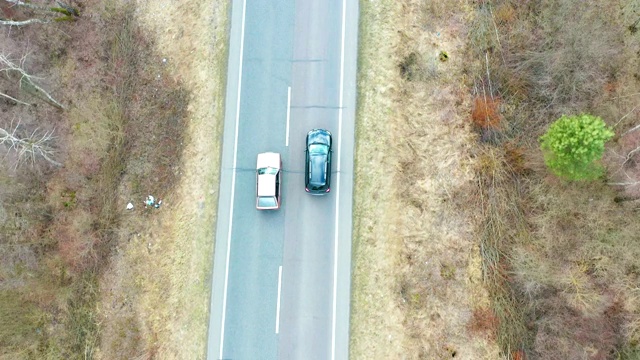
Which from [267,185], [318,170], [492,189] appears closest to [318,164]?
[318,170]

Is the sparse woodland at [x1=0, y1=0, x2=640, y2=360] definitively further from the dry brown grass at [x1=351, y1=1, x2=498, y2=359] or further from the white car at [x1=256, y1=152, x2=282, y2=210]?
the white car at [x1=256, y1=152, x2=282, y2=210]

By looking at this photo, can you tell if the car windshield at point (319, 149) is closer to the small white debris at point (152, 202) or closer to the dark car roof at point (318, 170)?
the dark car roof at point (318, 170)

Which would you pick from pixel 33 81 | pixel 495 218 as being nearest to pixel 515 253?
pixel 495 218

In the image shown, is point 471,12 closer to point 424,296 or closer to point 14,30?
point 424,296

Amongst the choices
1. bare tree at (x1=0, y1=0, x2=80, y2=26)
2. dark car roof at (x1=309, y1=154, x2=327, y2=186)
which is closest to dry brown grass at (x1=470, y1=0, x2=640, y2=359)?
dark car roof at (x1=309, y1=154, x2=327, y2=186)

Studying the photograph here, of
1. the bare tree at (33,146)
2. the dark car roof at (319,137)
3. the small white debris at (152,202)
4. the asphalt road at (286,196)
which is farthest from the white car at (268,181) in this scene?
the bare tree at (33,146)

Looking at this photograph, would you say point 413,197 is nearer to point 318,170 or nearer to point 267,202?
point 318,170
